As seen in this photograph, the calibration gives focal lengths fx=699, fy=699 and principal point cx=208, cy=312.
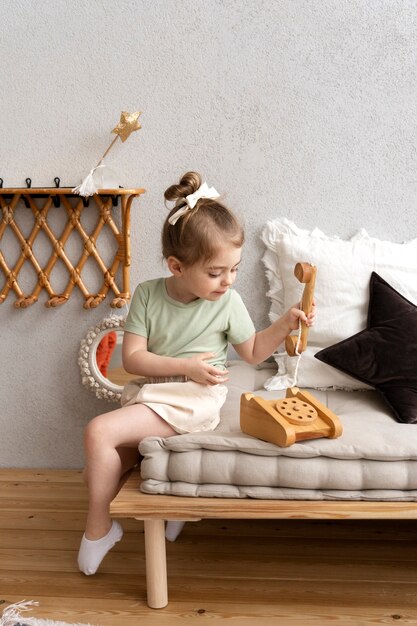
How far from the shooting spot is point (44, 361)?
2.65 m

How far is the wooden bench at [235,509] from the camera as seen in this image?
1673 mm

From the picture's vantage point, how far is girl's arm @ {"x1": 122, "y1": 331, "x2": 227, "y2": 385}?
1854mm

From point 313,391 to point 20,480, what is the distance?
1.15 metres

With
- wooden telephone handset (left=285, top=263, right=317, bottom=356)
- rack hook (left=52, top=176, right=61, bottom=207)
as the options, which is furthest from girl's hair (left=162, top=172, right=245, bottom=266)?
rack hook (left=52, top=176, right=61, bottom=207)

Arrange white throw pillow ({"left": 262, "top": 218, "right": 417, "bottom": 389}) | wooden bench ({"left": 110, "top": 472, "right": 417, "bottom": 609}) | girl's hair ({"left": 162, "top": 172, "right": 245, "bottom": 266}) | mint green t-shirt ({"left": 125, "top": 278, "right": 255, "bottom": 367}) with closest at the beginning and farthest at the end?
1. wooden bench ({"left": 110, "top": 472, "right": 417, "bottom": 609})
2. girl's hair ({"left": 162, "top": 172, "right": 245, "bottom": 266})
3. mint green t-shirt ({"left": 125, "top": 278, "right": 255, "bottom": 367})
4. white throw pillow ({"left": 262, "top": 218, "right": 417, "bottom": 389})

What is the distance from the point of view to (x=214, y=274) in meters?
1.86

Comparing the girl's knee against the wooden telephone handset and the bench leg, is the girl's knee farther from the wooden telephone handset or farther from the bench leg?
the wooden telephone handset

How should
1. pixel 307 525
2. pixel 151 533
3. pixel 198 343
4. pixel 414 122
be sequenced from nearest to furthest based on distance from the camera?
pixel 151 533, pixel 198 343, pixel 307 525, pixel 414 122

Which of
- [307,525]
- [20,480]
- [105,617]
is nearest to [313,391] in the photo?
[307,525]

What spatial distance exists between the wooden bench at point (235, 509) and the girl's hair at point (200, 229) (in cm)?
62

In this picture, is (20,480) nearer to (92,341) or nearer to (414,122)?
(92,341)

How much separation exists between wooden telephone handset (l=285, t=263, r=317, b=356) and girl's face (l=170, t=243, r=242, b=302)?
169 millimetres

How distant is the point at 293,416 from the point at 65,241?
1.19 metres

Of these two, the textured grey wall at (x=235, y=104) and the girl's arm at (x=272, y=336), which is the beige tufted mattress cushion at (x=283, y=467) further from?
the textured grey wall at (x=235, y=104)
